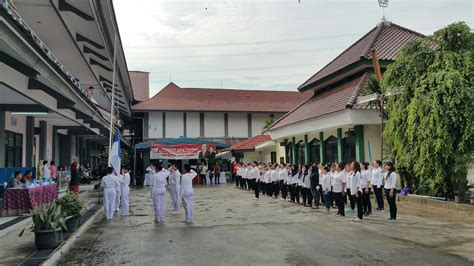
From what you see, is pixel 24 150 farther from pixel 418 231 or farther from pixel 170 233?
pixel 418 231

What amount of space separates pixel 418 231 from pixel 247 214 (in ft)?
18.3

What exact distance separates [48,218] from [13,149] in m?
11.3

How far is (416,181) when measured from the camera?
17.7 metres

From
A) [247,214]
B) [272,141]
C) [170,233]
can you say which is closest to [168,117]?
[272,141]

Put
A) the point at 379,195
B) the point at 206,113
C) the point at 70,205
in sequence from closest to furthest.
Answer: the point at 70,205
the point at 379,195
the point at 206,113

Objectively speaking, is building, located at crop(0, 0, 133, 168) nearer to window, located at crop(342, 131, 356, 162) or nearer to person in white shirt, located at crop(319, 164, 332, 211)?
person in white shirt, located at crop(319, 164, 332, 211)

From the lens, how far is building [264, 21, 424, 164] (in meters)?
20.6

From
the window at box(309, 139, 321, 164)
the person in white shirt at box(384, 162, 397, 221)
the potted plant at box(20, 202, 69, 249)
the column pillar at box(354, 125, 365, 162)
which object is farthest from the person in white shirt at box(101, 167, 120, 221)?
the window at box(309, 139, 321, 164)

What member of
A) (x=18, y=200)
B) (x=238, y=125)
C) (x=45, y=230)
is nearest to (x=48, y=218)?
(x=45, y=230)

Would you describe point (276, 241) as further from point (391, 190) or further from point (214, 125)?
point (214, 125)

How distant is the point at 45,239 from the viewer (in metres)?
8.62

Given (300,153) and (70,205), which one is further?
(300,153)

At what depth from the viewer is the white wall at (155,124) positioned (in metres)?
43.6

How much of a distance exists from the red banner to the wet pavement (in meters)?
18.3
